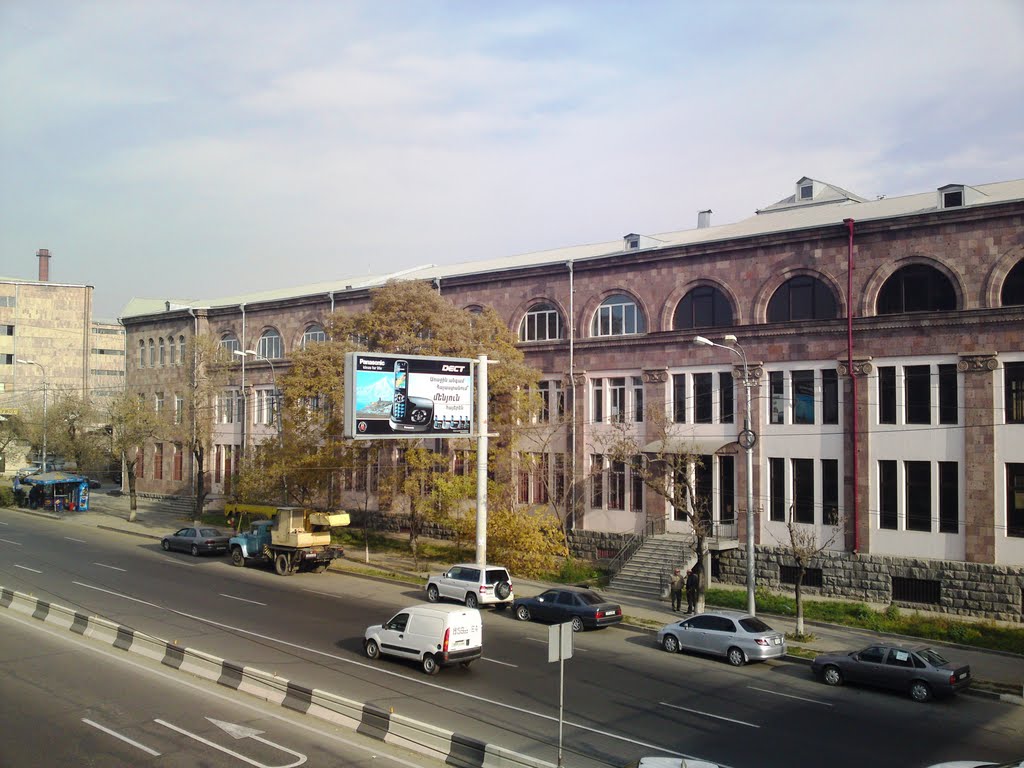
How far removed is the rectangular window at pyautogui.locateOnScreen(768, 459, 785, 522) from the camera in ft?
115

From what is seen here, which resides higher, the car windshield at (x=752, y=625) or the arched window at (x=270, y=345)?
the arched window at (x=270, y=345)

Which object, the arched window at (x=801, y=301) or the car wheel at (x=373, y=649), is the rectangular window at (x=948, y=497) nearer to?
the arched window at (x=801, y=301)

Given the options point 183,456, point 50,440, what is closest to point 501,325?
point 183,456

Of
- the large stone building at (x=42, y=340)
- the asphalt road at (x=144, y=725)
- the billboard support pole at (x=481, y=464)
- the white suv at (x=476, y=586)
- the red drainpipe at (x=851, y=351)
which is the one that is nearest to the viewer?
the asphalt road at (x=144, y=725)

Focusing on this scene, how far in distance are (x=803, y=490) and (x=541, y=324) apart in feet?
51.6

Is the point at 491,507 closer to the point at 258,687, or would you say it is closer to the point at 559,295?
the point at 559,295

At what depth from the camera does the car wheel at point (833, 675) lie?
861 inches

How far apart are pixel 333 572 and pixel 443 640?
775 inches

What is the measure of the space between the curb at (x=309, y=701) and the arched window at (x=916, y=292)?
2554 cm

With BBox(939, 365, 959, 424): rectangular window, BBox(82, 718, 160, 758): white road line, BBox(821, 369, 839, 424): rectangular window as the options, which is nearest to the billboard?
BBox(82, 718, 160, 758): white road line

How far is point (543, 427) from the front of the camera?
135 feet

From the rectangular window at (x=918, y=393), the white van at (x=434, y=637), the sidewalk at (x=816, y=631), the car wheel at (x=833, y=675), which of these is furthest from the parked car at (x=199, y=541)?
the rectangular window at (x=918, y=393)

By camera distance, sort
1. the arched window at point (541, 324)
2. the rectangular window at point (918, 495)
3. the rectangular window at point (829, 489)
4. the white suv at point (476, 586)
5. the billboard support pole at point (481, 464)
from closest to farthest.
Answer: the white suv at point (476, 586), the billboard support pole at point (481, 464), the rectangular window at point (918, 495), the rectangular window at point (829, 489), the arched window at point (541, 324)

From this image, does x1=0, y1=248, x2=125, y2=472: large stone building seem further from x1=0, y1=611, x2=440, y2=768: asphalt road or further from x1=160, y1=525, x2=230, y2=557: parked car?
x1=0, y1=611, x2=440, y2=768: asphalt road
